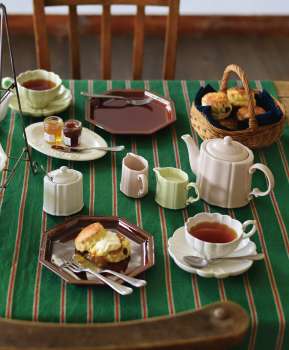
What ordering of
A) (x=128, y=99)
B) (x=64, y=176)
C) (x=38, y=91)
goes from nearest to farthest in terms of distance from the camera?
(x=64, y=176) < (x=38, y=91) < (x=128, y=99)

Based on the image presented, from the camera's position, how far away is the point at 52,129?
75.4 inches

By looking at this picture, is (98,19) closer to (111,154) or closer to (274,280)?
(111,154)

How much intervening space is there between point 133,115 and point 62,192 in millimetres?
520

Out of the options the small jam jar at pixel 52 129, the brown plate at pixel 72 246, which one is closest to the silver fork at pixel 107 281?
the brown plate at pixel 72 246

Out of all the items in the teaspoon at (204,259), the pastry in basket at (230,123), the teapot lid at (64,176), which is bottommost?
the teaspoon at (204,259)

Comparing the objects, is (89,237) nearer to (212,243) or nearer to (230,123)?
(212,243)

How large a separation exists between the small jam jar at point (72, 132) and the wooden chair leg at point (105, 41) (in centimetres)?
59

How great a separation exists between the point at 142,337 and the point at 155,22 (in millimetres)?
3774

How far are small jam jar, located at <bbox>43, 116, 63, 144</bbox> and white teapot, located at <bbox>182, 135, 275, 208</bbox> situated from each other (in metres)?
0.42

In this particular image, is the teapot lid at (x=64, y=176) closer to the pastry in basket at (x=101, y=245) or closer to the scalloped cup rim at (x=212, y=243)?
Result: the pastry in basket at (x=101, y=245)

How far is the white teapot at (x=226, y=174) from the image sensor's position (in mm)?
1697

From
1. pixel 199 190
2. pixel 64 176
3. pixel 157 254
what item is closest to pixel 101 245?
pixel 157 254

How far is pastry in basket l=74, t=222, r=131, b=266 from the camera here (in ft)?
4.90

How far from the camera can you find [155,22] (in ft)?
15.2
